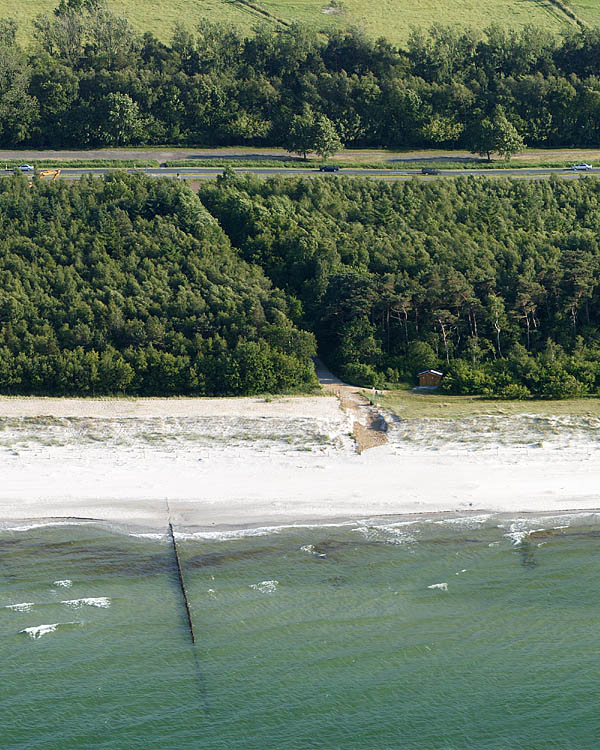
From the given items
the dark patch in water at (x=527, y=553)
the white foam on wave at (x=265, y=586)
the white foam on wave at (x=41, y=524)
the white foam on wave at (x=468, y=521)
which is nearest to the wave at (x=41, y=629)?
the white foam on wave at (x=41, y=524)

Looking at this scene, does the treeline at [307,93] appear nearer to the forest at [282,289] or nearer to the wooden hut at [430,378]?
the forest at [282,289]

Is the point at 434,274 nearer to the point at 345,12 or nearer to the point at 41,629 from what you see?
the point at 41,629

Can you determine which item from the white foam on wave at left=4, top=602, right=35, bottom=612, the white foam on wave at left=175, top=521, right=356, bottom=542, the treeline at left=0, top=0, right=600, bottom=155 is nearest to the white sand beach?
the white foam on wave at left=175, top=521, right=356, bottom=542

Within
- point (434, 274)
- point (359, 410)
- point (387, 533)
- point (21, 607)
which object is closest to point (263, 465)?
point (387, 533)

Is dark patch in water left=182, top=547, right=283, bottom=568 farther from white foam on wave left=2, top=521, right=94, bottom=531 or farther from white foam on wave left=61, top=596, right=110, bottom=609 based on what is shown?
white foam on wave left=2, top=521, right=94, bottom=531

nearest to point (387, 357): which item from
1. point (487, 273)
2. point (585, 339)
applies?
point (487, 273)
